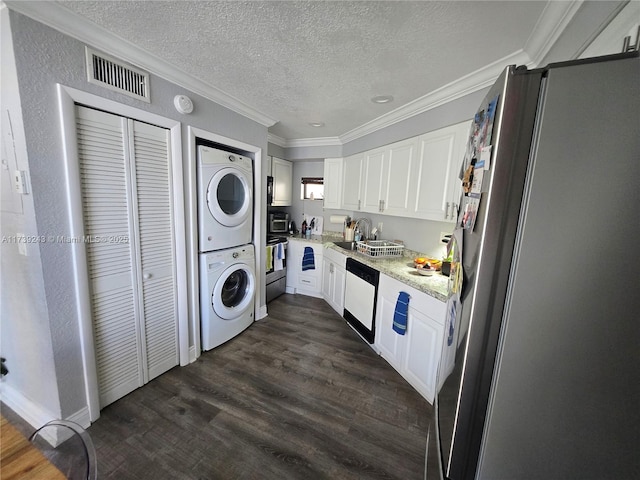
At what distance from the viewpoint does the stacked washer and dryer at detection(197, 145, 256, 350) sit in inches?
85.2

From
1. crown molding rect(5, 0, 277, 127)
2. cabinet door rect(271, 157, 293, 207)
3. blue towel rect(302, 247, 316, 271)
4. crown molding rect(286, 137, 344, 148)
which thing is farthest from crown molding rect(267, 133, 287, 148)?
blue towel rect(302, 247, 316, 271)

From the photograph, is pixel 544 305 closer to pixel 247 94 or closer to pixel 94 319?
pixel 94 319

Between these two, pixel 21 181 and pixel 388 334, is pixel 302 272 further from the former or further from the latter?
pixel 21 181

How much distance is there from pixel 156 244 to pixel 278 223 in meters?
2.14

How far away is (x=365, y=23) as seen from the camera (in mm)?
1310

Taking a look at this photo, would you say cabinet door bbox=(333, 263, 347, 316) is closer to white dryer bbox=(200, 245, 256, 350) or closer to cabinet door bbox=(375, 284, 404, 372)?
cabinet door bbox=(375, 284, 404, 372)

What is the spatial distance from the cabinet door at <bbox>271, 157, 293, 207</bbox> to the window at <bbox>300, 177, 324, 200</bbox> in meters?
0.23

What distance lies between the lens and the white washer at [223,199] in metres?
2.13

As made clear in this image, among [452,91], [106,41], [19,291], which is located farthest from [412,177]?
[19,291]

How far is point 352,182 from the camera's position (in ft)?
11.2

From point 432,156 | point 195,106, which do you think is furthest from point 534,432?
point 195,106

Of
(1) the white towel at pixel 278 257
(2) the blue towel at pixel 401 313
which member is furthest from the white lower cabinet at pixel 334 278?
(2) the blue towel at pixel 401 313

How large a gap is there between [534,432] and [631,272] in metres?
0.47

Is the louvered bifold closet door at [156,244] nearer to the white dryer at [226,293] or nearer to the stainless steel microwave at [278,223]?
the white dryer at [226,293]
